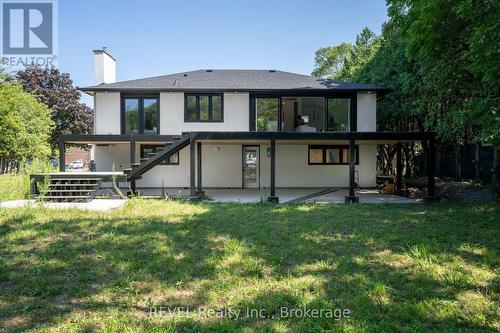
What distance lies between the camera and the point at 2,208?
7.97 metres

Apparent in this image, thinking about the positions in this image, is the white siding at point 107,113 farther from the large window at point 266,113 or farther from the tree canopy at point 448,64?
the tree canopy at point 448,64

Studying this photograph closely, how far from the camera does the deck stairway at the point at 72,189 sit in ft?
32.3

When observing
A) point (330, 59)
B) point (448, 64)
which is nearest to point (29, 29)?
point (448, 64)

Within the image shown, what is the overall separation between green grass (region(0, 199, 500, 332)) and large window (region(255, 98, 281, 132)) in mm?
7662

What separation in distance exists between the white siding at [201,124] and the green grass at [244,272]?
7.44m

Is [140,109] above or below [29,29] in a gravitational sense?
below

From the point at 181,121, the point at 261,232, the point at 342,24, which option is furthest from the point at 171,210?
the point at 342,24

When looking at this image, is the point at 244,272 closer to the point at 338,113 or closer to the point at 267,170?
the point at 267,170

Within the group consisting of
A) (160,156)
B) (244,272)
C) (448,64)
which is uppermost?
(448,64)

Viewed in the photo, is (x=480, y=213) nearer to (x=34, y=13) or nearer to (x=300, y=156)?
(x=300, y=156)

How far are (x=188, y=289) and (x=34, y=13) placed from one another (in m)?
12.3

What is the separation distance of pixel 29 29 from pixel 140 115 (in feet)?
16.3

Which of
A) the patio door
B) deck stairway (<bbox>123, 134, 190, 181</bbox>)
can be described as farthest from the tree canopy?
deck stairway (<bbox>123, 134, 190, 181</bbox>)

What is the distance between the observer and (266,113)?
1443 cm
